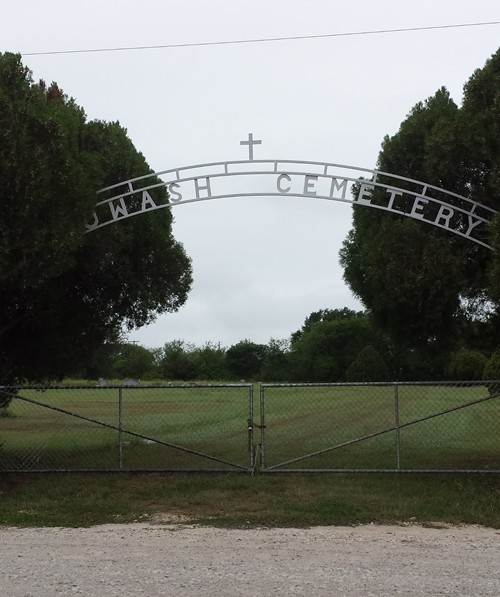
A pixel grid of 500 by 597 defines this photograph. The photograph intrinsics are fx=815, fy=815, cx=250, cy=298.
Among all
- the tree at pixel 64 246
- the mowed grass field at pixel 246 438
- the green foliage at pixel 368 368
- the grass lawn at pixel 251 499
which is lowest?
the grass lawn at pixel 251 499

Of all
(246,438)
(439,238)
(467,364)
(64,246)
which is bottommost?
(246,438)

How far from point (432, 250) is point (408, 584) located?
7.54 m

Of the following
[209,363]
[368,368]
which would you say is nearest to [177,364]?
[209,363]

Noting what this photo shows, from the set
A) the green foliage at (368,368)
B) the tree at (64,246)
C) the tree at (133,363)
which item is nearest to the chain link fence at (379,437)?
the tree at (64,246)

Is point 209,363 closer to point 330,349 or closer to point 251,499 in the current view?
point 330,349

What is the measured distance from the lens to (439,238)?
44.6 feet

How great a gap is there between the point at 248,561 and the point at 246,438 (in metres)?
12.1

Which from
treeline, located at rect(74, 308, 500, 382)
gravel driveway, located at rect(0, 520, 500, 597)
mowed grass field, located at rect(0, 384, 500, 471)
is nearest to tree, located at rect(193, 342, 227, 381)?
treeline, located at rect(74, 308, 500, 382)

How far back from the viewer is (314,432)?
2208 cm

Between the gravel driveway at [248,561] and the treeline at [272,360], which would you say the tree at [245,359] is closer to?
the treeline at [272,360]

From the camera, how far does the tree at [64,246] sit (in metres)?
11.7

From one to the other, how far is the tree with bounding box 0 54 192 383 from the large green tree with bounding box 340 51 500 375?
4.13 meters

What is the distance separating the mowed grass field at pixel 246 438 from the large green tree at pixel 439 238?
1.50 meters

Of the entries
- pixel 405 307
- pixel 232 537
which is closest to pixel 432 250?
pixel 405 307
